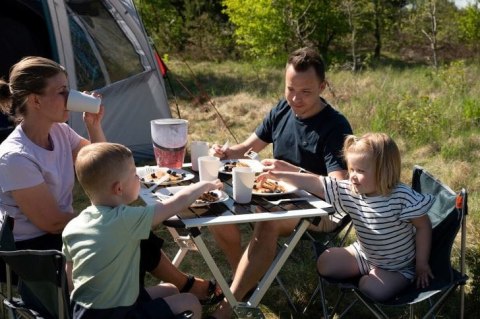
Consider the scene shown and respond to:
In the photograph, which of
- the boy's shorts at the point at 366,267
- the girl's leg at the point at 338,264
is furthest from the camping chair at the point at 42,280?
the boy's shorts at the point at 366,267

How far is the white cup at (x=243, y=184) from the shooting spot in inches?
86.0

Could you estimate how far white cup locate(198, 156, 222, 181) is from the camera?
7.84 feet

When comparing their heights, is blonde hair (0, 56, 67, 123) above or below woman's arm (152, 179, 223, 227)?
above

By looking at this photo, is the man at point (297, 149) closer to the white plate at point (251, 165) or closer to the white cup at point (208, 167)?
the white plate at point (251, 165)

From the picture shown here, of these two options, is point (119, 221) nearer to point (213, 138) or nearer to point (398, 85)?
point (213, 138)

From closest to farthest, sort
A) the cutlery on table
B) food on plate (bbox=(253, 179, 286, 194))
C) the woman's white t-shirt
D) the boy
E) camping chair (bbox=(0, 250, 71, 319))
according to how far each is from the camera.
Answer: camping chair (bbox=(0, 250, 71, 319))
the boy
the woman's white t-shirt
food on plate (bbox=(253, 179, 286, 194))
the cutlery on table

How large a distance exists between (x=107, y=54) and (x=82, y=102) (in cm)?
298

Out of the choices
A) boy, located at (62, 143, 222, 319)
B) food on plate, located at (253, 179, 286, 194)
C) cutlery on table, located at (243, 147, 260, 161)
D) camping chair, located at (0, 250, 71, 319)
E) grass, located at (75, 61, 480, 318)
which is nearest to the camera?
camping chair, located at (0, 250, 71, 319)

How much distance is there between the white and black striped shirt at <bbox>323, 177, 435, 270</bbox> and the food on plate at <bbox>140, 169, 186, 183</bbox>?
24.8 inches

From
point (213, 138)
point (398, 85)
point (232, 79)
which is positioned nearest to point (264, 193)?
point (213, 138)

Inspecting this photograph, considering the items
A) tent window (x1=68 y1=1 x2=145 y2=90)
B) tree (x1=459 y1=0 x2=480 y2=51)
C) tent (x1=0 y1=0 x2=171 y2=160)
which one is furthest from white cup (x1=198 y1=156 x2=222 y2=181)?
tree (x1=459 y1=0 x2=480 y2=51)

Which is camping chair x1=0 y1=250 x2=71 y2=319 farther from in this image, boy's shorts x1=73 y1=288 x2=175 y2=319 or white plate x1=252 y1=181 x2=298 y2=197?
white plate x1=252 y1=181 x2=298 y2=197

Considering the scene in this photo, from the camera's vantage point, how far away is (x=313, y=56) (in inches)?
107

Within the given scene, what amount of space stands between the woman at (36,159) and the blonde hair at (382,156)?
982 millimetres
